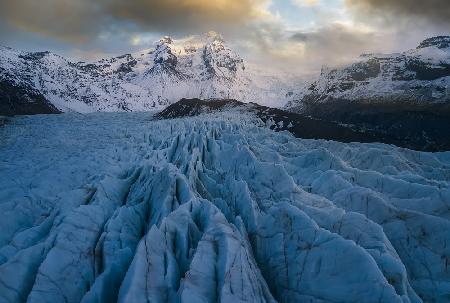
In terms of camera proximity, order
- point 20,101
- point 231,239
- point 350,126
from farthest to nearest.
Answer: point 20,101
point 350,126
point 231,239

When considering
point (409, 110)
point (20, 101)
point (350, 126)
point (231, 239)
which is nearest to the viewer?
point (231, 239)

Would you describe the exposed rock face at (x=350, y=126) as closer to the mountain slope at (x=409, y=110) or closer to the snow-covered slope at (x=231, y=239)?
the mountain slope at (x=409, y=110)

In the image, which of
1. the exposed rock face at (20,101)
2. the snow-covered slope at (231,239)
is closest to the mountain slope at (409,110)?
the snow-covered slope at (231,239)

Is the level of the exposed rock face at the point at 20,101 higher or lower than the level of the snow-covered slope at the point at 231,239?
higher

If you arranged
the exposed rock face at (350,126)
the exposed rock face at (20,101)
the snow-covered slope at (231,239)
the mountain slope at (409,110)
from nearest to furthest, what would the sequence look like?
1. the snow-covered slope at (231,239)
2. the exposed rock face at (350,126)
3. the mountain slope at (409,110)
4. the exposed rock face at (20,101)

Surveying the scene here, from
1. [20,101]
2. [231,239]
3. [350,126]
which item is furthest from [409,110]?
[231,239]

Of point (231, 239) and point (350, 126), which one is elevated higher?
point (231, 239)

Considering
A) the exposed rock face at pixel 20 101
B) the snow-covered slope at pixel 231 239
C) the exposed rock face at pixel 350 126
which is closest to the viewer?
the snow-covered slope at pixel 231 239

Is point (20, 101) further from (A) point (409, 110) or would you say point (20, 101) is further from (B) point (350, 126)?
(A) point (409, 110)

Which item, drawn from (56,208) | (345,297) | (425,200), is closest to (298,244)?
(345,297)

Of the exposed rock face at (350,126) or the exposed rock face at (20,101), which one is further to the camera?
the exposed rock face at (20,101)
